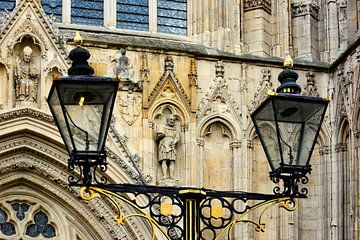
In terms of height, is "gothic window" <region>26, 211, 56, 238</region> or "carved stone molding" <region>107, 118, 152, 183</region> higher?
"carved stone molding" <region>107, 118, 152, 183</region>

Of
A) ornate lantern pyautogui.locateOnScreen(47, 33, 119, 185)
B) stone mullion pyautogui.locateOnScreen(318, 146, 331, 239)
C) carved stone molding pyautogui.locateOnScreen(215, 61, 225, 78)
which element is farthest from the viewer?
carved stone molding pyautogui.locateOnScreen(215, 61, 225, 78)

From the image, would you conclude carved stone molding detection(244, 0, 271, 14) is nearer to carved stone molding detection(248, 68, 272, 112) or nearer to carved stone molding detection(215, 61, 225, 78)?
carved stone molding detection(248, 68, 272, 112)

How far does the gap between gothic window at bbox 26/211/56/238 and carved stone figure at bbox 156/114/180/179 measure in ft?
6.65

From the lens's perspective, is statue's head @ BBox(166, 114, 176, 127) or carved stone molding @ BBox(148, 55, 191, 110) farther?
carved stone molding @ BBox(148, 55, 191, 110)

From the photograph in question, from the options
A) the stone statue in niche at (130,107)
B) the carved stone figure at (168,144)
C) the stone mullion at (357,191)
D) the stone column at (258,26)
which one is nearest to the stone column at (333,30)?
the stone column at (258,26)

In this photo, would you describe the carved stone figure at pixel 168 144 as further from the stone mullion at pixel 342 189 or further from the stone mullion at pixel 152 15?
the stone mullion at pixel 342 189

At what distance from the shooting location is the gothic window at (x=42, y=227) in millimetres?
18786

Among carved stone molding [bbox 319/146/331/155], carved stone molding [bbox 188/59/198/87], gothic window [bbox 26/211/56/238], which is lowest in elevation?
gothic window [bbox 26/211/56/238]

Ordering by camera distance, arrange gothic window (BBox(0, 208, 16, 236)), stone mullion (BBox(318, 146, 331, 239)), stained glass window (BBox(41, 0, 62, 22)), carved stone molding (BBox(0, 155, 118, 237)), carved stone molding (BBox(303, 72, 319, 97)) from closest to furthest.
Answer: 1. carved stone molding (BBox(0, 155, 118, 237))
2. gothic window (BBox(0, 208, 16, 236))
3. stone mullion (BBox(318, 146, 331, 239))
4. stained glass window (BBox(41, 0, 62, 22))
5. carved stone molding (BBox(303, 72, 319, 97))

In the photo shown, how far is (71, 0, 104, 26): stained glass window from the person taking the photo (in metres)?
20.1

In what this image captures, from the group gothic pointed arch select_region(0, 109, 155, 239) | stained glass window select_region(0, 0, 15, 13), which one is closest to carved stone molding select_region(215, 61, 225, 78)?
gothic pointed arch select_region(0, 109, 155, 239)

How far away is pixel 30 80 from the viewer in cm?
1844

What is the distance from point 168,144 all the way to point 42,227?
2462 millimetres

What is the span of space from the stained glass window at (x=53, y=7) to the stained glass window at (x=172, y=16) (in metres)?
1.80
